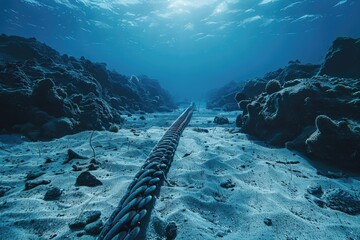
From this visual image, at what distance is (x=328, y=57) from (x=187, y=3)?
1180 inches

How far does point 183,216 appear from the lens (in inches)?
100.0

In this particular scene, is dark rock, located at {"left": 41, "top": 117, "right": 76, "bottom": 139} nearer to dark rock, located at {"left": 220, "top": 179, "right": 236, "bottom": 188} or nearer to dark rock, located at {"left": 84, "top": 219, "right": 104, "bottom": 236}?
dark rock, located at {"left": 84, "top": 219, "right": 104, "bottom": 236}

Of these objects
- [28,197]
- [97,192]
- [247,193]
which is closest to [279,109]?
[247,193]

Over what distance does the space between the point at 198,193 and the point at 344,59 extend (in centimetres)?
1300

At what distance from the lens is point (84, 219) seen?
94.3 inches

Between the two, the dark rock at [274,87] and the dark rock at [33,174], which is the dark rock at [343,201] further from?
the dark rock at [33,174]

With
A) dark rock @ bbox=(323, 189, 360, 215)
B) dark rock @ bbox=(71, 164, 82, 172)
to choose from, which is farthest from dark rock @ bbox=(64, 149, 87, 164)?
dark rock @ bbox=(323, 189, 360, 215)

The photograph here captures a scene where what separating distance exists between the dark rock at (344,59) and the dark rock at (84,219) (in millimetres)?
13758

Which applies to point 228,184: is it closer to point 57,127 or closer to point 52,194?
point 52,194

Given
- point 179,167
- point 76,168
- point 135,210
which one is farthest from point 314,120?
point 76,168

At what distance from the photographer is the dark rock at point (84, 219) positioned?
233cm

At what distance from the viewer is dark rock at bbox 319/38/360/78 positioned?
35.8 feet

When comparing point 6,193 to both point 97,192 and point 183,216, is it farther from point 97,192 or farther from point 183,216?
point 183,216

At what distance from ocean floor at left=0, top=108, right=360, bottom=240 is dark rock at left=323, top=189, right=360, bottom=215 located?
0.22 ft
